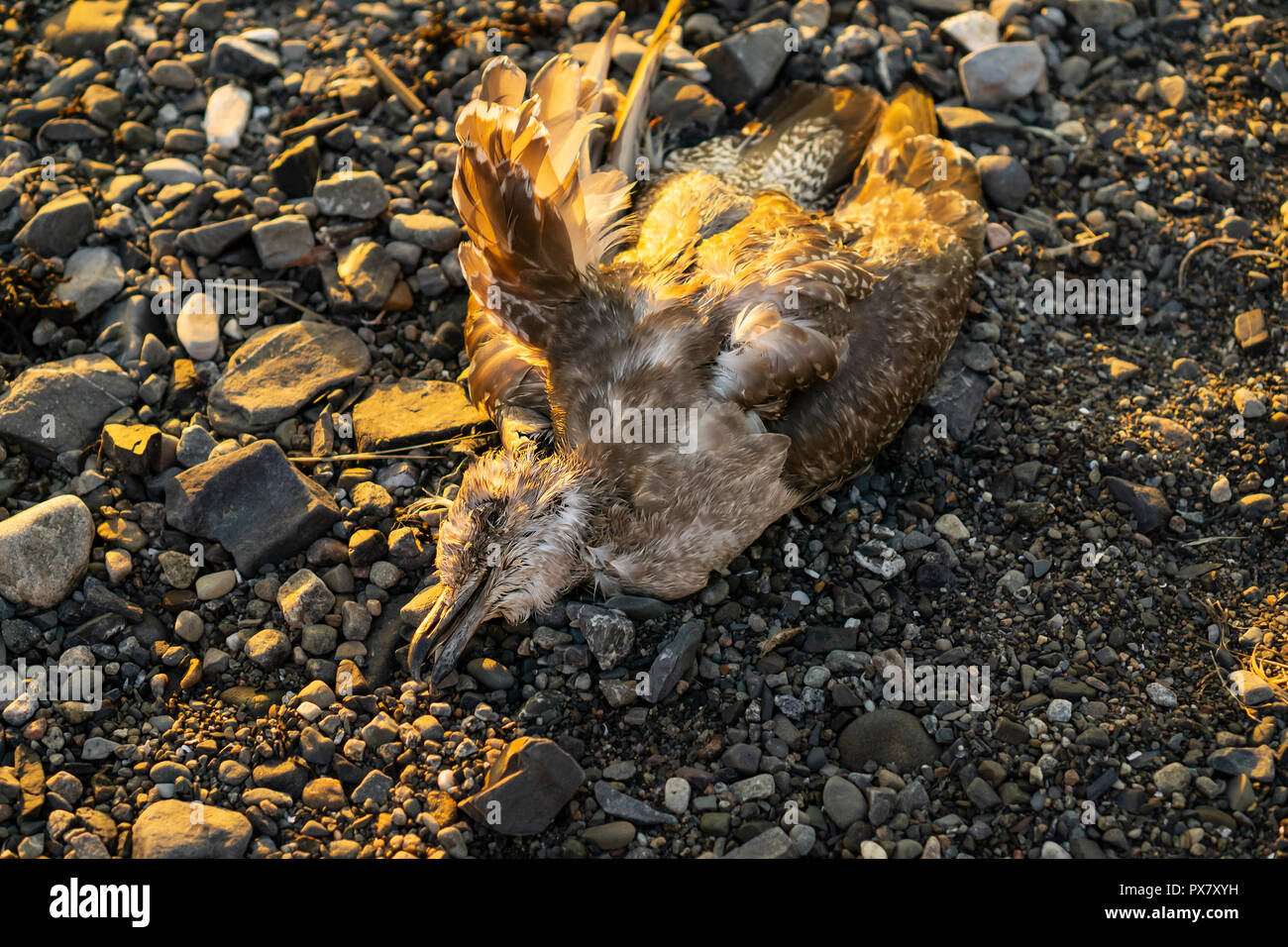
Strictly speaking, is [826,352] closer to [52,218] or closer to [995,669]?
[995,669]

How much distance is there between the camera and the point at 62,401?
4594 millimetres

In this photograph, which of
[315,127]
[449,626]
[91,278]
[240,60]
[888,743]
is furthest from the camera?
[240,60]

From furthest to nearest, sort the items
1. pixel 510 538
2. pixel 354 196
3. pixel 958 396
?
1. pixel 354 196
2. pixel 958 396
3. pixel 510 538

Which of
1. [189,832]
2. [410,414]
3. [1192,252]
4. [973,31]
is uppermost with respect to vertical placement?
[973,31]

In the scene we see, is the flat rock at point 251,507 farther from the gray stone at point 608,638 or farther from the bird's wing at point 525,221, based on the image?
the gray stone at point 608,638

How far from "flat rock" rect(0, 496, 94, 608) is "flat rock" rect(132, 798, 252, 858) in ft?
3.43

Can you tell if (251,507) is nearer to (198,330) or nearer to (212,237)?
(198,330)

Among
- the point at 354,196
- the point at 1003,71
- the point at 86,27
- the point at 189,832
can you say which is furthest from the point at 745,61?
the point at 189,832

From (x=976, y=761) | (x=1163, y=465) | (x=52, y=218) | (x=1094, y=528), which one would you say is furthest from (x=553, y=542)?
(x=52, y=218)

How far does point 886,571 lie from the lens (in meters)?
4.29

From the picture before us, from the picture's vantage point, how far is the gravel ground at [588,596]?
12.3ft

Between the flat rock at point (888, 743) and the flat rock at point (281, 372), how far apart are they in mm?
2737

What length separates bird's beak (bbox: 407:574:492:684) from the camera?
3.91 meters

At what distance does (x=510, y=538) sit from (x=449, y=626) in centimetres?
41
